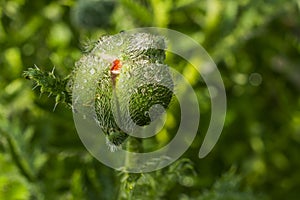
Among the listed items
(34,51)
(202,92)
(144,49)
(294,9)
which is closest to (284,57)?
(294,9)

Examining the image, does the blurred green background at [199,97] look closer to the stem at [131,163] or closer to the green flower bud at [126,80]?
the stem at [131,163]

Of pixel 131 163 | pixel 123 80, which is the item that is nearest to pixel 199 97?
pixel 131 163

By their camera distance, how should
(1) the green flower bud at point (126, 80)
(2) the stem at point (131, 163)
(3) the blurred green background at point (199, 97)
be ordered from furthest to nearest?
(3) the blurred green background at point (199, 97) → (2) the stem at point (131, 163) → (1) the green flower bud at point (126, 80)

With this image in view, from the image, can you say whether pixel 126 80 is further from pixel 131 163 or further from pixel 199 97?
pixel 199 97

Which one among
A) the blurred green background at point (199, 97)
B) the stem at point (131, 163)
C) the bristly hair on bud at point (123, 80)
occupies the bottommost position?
the blurred green background at point (199, 97)

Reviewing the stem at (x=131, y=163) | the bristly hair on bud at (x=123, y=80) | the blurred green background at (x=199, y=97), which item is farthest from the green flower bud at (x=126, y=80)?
the blurred green background at (x=199, y=97)
